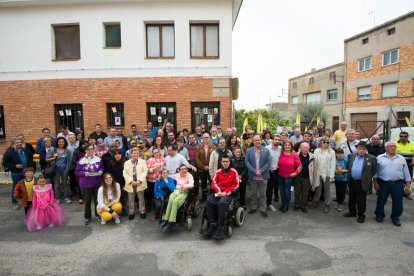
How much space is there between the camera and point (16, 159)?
639cm

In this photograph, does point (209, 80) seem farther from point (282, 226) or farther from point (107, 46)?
point (282, 226)

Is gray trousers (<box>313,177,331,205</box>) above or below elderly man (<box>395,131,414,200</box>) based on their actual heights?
below

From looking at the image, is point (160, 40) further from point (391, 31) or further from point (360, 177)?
point (391, 31)

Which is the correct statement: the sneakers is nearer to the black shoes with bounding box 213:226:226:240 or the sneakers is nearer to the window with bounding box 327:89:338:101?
the black shoes with bounding box 213:226:226:240

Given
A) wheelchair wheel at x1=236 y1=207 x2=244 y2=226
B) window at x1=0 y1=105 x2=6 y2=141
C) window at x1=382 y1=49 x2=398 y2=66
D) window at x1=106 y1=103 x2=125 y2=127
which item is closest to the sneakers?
wheelchair wheel at x1=236 y1=207 x2=244 y2=226

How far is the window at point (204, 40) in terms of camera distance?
32.9 ft

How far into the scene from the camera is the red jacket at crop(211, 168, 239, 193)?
512 centimetres

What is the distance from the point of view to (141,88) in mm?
9992

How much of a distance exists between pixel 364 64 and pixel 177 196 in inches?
1125

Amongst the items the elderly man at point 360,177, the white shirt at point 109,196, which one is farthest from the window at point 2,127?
the elderly man at point 360,177

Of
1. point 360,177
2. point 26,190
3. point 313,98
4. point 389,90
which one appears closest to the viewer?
point 360,177

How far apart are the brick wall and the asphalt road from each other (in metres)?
5.26

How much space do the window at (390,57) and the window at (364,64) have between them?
5.20ft

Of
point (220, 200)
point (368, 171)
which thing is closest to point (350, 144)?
point (368, 171)
